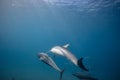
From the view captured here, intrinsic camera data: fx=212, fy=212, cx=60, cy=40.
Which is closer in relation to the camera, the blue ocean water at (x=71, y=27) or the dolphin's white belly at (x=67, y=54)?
the dolphin's white belly at (x=67, y=54)

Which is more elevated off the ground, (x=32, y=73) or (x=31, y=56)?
(x=31, y=56)

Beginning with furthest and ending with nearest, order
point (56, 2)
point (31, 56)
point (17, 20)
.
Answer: point (31, 56), point (17, 20), point (56, 2)

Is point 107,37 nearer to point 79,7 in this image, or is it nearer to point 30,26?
point 79,7

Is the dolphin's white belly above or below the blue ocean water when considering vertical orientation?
below

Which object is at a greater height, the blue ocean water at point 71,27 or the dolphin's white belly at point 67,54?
the blue ocean water at point 71,27

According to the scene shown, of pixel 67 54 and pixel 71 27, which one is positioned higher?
pixel 71 27

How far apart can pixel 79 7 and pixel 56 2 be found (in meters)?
1.61

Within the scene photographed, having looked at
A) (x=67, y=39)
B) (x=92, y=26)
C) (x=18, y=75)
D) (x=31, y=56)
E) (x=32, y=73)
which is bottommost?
(x=18, y=75)

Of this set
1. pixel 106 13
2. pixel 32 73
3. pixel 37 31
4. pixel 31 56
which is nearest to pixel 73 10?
pixel 106 13

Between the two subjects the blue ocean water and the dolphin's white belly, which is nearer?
the dolphin's white belly

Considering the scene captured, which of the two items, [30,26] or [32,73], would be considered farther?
[30,26]

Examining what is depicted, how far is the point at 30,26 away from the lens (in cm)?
2312

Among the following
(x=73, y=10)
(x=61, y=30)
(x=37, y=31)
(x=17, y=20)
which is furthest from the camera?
(x=37, y=31)

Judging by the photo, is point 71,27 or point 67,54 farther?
point 71,27
